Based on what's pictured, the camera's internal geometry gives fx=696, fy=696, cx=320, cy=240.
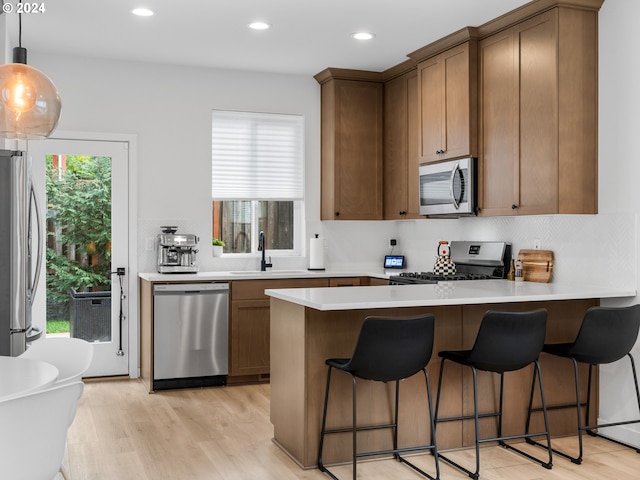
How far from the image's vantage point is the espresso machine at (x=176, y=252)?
5.46 metres

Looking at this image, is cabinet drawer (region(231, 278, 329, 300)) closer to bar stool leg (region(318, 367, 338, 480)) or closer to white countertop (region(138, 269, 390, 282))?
white countertop (region(138, 269, 390, 282))

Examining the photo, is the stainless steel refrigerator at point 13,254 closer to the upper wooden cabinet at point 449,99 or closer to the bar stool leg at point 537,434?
the bar stool leg at point 537,434

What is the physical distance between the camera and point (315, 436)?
3.54 meters

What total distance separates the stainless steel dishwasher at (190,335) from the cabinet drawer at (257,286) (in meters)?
0.09

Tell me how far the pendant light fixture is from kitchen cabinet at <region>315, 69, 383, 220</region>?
3.59m

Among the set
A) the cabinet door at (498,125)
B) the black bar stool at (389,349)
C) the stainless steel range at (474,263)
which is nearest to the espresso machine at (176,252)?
the stainless steel range at (474,263)

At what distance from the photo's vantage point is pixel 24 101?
246cm

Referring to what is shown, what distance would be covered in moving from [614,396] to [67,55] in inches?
180

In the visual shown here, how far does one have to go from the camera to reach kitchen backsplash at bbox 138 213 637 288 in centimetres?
400

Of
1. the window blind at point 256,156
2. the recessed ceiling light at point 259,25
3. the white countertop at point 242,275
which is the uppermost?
the recessed ceiling light at point 259,25

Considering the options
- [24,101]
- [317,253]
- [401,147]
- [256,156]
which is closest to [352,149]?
[401,147]

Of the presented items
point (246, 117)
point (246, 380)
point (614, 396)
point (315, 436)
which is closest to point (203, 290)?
point (246, 380)

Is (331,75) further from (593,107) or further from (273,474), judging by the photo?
(273,474)

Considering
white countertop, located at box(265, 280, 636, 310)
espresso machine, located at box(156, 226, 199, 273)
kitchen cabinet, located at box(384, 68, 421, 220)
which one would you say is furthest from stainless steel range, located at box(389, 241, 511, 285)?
espresso machine, located at box(156, 226, 199, 273)
